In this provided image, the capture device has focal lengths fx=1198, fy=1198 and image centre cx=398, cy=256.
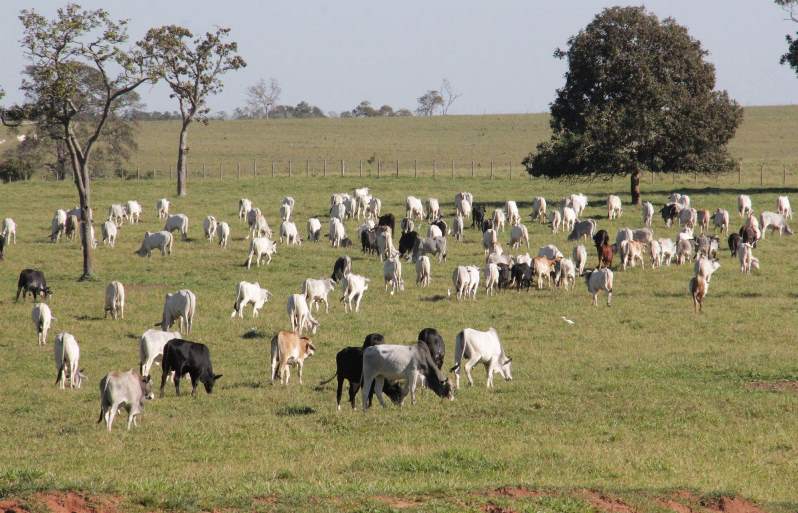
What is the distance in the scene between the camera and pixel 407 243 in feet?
134

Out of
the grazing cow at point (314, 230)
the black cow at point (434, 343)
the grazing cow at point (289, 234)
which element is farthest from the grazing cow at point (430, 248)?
the black cow at point (434, 343)

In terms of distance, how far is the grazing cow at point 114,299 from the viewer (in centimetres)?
3055

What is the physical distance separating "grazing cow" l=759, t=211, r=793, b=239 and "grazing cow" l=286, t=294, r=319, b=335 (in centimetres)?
2289

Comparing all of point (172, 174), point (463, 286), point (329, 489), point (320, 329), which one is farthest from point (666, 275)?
point (172, 174)

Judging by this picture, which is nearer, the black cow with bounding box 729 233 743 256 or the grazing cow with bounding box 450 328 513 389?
the grazing cow with bounding box 450 328 513 389

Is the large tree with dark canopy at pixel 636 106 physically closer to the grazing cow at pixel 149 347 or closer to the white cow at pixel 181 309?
the white cow at pixel 181 309

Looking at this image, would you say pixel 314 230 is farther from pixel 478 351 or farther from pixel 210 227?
pixel 478 351

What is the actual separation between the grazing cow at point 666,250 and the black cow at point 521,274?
6.48 meters

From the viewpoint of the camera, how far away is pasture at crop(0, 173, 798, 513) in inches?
546

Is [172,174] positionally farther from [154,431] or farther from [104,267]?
[154,431]

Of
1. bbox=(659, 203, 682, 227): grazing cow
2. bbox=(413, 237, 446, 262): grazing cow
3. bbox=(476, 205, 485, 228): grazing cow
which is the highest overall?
bbox=(659, 203, 682, 227): grazing cow

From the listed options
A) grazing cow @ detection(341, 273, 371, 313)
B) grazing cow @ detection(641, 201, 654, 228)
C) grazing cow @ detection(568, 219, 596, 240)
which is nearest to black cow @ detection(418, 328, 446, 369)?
grazing cow @ detection(341, 273, 371, 313)

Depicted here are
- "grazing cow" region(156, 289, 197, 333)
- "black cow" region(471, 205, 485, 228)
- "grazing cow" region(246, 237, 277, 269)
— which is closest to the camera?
"grazing cow" region(156, 289, 197, 333)

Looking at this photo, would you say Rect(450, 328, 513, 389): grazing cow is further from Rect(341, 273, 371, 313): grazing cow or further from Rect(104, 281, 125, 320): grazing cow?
Rect(104, 281, 125, 320): grazing cow
